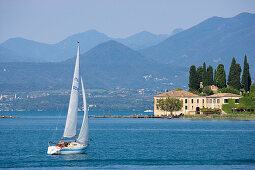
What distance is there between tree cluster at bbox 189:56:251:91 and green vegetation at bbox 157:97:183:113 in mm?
12366

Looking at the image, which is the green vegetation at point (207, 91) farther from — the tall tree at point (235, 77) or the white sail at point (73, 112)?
the white sail at point (73, 112)

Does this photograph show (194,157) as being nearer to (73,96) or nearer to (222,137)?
(73,96)

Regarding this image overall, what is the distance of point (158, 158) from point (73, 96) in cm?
1283

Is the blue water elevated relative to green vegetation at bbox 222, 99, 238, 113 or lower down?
lower down

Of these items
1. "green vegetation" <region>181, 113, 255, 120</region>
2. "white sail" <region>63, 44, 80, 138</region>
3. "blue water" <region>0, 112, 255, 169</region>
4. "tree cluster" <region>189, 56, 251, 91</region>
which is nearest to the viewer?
"blue water" <region>0, 112, 255, 169</region>

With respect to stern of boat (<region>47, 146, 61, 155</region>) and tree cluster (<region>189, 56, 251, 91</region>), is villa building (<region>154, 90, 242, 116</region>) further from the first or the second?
stern of boat (<region>47, 146, 61, 155</region>)

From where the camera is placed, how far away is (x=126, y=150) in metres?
79.7

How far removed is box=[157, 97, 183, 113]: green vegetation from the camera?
571 feet

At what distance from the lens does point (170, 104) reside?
175m

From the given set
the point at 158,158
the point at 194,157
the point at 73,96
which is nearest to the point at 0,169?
the point at 73,96

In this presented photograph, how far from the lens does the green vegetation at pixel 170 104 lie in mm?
174125

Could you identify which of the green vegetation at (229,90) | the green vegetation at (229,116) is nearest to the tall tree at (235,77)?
the green vegetation at (229,90)

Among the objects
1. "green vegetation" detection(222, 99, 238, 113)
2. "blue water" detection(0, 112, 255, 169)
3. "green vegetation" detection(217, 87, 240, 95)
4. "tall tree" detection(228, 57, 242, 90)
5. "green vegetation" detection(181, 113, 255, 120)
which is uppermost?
"tall tree" detection(228, 57, 242, 90)

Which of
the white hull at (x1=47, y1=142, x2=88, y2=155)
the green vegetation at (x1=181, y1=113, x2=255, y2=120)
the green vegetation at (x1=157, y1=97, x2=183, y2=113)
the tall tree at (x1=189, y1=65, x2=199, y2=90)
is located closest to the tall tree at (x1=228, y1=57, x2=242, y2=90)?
the tall tree at (x1=189, y1=65, x2=199, y2=90)
